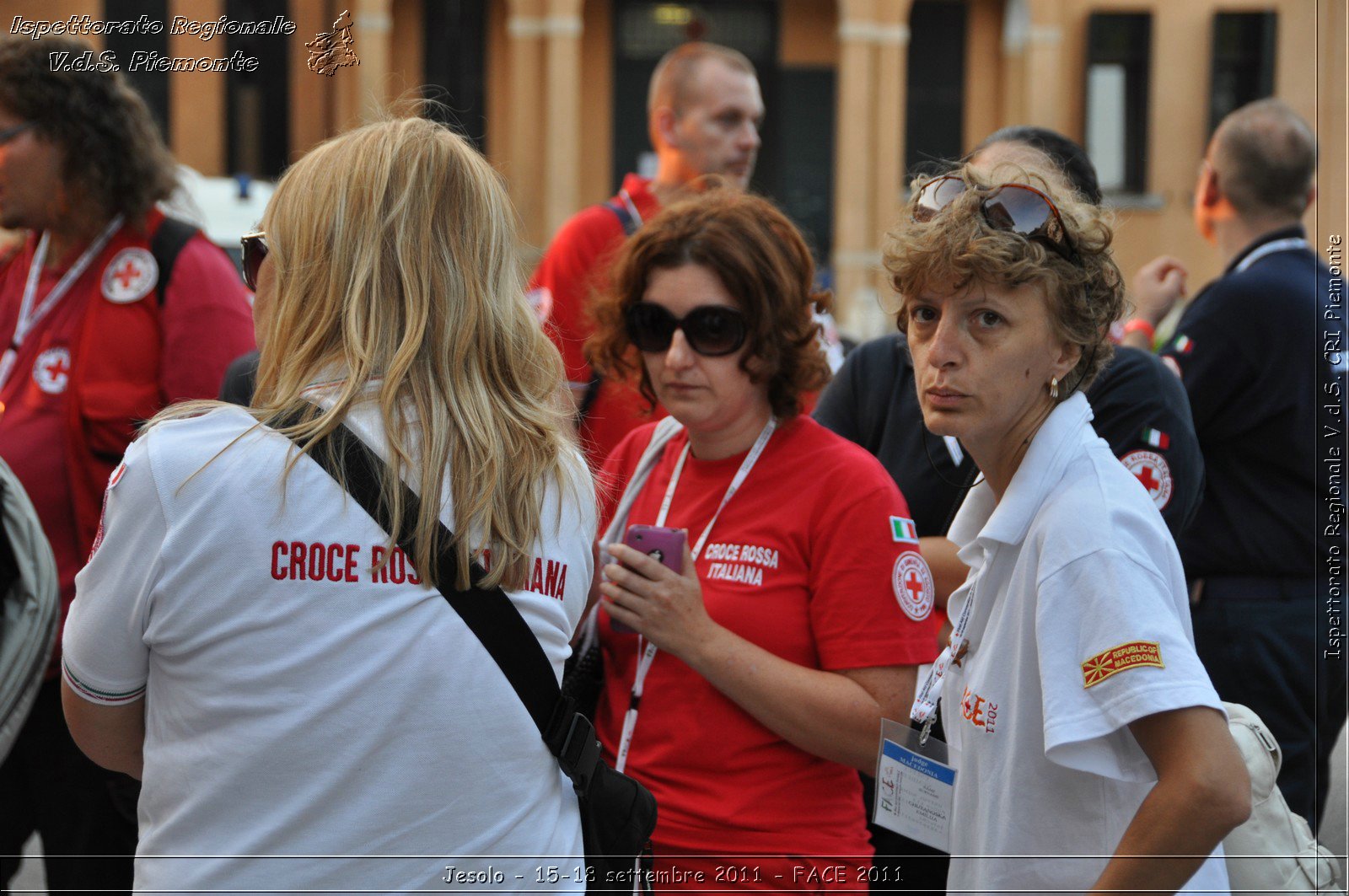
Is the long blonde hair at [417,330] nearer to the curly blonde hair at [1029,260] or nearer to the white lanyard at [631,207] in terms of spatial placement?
the curly blonde hair at [1029,260]

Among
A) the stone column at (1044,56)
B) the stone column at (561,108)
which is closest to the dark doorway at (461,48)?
the stone column at (561,108)

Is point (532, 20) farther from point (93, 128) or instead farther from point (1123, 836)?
point (1123, 836)

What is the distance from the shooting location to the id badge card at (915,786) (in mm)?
2062

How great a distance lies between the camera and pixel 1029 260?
1877 mm

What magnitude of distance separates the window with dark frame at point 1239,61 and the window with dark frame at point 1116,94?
38.0 inches

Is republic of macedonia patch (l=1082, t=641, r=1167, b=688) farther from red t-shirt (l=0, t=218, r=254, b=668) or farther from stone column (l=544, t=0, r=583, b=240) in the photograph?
stone column (l=544, t=0, r=583, b=240)

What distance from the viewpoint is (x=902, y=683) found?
7.68ft

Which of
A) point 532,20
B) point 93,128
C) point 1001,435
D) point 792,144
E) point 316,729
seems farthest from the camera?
point 792,144

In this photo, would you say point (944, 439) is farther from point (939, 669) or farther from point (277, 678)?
point (277, 678)

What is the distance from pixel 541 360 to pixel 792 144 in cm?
1765

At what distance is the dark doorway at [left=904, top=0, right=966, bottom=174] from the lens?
19.1 m

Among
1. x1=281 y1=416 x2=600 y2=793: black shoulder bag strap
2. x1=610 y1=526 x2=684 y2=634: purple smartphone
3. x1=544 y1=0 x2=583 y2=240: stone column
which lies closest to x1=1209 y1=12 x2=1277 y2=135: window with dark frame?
x1=544 y1=0 x2=583 y2=240: stone column

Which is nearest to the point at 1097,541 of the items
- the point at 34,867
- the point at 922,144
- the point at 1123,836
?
the point at 1123,836

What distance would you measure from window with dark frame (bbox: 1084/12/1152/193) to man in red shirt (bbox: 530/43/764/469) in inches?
573
